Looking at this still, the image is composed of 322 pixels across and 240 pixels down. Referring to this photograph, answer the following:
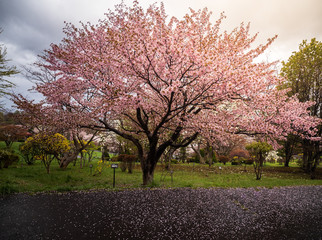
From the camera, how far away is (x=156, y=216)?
5.25 meters

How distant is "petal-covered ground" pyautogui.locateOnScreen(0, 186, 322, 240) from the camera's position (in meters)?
4.21

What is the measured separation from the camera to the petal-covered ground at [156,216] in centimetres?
421

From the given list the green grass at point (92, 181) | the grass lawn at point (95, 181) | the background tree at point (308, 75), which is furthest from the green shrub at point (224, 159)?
the green grass at point (92, 181)

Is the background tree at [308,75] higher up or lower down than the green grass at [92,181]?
higher up

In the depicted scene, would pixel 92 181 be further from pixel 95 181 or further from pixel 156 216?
pixel 156 216

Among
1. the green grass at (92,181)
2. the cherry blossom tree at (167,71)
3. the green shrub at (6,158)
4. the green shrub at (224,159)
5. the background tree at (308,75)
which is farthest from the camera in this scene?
the green shrub at (224,159)

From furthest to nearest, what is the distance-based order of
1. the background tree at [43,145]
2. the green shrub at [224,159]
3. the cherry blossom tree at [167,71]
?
the green shrub at [224,159] < the background tree at [43,145] < the cherry blossom tree at [167,71]

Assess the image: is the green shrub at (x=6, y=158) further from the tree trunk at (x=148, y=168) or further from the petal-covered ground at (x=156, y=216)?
the tree trunk at (x=148, y=168)

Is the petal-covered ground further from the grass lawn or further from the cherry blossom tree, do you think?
the cherry blossom tree

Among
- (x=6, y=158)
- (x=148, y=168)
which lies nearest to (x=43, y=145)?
(x=6, y=158)

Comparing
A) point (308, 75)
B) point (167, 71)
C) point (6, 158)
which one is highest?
point (308, 75)

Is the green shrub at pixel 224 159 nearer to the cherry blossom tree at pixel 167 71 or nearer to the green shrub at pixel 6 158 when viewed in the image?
the cherry blossom tree at pixel 167 71

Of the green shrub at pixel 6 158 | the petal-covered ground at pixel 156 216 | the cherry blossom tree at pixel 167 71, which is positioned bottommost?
the petal-covered ground at pixel 156 216

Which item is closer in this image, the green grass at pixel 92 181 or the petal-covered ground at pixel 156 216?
the petal-covered ground at pixel 156 216
